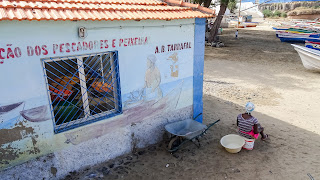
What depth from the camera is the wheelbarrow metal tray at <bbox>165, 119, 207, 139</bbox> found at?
5406 mm

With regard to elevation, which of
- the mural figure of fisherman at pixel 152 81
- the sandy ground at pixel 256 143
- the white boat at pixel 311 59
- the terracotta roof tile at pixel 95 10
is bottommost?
the sandy ground at pixel 256 143

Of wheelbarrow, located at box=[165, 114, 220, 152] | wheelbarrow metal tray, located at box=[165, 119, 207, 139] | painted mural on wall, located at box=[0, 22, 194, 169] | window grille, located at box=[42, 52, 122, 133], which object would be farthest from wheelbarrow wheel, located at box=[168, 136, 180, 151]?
window grille, located at box=[42, 52, 122, 133]

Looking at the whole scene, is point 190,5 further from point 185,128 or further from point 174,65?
point 185,128

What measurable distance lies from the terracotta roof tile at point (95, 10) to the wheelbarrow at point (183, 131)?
241 cm

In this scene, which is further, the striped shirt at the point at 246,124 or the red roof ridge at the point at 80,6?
the striped shirt at the point at 246,124

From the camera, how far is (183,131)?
5738mm

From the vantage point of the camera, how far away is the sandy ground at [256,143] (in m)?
4.90

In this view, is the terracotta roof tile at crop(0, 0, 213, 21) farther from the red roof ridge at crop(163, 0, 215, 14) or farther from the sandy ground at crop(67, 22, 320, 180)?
the sandy ground at crop(67, 22, 320, 180)

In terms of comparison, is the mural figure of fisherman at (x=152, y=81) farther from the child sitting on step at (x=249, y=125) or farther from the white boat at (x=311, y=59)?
the white boat at (x=311, y=59)

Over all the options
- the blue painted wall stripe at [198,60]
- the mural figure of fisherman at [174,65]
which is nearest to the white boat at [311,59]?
the blue painted wall stripe at [198,60]

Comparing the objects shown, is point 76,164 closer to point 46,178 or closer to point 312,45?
point 46,178

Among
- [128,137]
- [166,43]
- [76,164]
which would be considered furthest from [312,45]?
[76,164]

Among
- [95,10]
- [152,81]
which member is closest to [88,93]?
[152,81]

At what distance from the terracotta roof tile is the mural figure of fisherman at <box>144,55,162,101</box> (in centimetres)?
97
